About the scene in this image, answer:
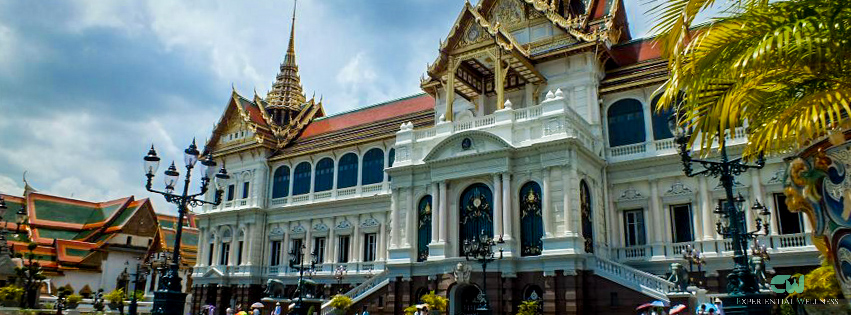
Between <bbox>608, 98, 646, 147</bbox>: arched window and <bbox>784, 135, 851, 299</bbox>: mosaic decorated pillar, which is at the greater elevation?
<bbox>608, 98, 646, 147</bbox>: arched window

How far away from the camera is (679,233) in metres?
24.7

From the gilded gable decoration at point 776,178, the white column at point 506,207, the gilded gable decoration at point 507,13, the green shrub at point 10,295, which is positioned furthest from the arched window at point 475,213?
the green shrub at point 10,295

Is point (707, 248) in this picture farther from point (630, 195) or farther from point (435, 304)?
point (435, 304)

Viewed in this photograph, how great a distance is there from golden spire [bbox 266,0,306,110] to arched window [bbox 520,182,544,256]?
82.1 ft

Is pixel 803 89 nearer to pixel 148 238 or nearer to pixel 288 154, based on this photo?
pixel 288 154

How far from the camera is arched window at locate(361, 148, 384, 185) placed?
34750 mm

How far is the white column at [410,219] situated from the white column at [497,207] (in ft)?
13.0

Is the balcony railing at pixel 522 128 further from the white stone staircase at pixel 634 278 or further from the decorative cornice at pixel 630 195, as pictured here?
the white stone staircase at pixel 634 278

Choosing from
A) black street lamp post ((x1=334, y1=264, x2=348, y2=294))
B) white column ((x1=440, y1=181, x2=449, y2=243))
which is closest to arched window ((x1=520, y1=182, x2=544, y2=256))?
white column ((x1=440, y1=181, x2=449, y2=243))

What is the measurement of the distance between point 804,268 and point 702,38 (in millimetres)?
17535

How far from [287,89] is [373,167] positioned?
14364 mm

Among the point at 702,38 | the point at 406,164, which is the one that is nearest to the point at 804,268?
the point at 406,164

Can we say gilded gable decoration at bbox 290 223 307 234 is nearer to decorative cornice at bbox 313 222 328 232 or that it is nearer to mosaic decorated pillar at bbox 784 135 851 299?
decorative cornice at bbox 313 222 328 232

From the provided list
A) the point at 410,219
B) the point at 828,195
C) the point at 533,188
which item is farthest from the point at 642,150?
the point at 828,195
